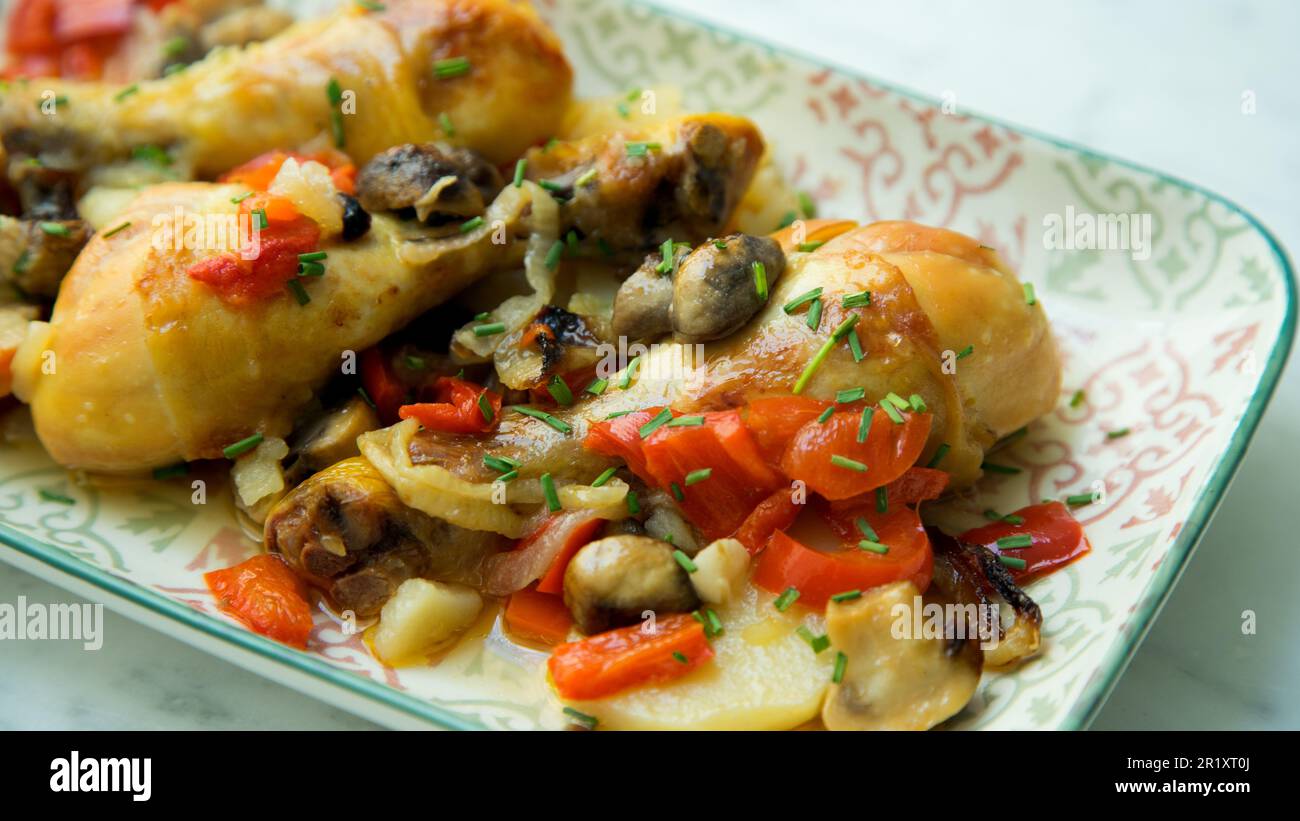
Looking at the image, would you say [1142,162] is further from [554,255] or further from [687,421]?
[687,421]

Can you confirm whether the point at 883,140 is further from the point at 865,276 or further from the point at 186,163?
the point at 186,163

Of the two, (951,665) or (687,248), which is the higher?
(687,248)

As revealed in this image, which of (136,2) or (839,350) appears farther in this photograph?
(136,2)

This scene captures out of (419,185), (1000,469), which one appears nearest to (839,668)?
(1000,469)

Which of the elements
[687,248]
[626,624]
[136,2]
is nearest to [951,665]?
[626,624]

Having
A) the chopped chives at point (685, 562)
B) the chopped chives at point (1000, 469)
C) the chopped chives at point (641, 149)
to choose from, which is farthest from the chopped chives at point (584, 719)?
the chopped chives at point (641, 149)

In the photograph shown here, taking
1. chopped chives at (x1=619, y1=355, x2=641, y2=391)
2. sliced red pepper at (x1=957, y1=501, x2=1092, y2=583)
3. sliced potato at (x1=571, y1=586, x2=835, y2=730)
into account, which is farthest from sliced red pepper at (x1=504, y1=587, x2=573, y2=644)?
sliced red pepper at (x1=957, y1=501, x2=1092, y2=583)
